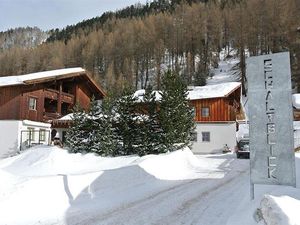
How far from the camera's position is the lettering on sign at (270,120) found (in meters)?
8.20

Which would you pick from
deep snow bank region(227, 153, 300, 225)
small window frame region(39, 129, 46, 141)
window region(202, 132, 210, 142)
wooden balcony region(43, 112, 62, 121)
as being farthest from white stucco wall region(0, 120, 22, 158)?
deep snow bank region(227, 153, 300, 225)

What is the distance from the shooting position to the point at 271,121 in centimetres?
838

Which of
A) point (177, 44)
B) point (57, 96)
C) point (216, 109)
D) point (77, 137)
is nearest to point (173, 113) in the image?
point (77, 137)

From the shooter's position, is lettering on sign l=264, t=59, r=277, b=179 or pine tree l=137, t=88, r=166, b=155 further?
pine tree l=137, t=88, r=166, b=155

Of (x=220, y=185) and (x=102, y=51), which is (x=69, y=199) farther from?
(x=102, y=51)

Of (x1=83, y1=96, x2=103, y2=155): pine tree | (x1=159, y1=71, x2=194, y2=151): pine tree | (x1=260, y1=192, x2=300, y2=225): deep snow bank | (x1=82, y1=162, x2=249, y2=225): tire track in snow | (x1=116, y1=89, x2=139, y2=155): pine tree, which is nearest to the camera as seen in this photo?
(x1=260, y1=192, x2=300, y2=225): deep snow bank

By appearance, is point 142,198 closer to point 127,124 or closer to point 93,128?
point 127,124

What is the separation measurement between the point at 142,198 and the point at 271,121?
199 inches

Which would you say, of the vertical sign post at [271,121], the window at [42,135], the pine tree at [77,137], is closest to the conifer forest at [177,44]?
the window at [42,135]

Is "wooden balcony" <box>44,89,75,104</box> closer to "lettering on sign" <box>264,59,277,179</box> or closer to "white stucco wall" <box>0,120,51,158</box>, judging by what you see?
"white stucco wall" <box>0,120,51,158</box>

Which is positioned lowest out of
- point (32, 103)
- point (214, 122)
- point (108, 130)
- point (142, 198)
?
point (142, 198)

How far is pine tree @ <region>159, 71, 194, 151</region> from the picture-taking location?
20.7 meters

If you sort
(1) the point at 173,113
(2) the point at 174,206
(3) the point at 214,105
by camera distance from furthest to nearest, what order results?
(3) the point at 214,105
(1) the point at 173,113
(2) the point at 174,206

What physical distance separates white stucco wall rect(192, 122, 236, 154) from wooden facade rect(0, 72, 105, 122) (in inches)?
445
